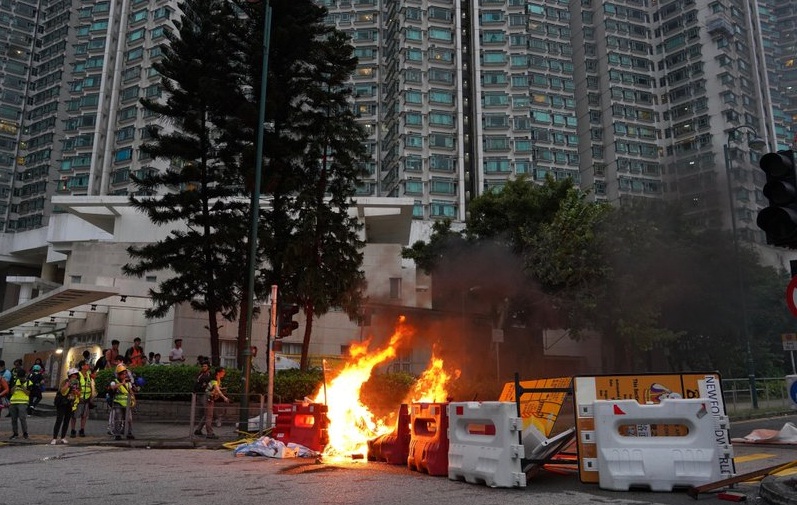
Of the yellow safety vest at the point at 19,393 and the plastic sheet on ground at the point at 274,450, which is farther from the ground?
the yellow safety vest at the point at 19,393

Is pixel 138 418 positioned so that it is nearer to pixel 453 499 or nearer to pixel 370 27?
pixel 453 499

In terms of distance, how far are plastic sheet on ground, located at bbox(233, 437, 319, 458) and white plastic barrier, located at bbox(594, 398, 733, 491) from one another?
4.91m

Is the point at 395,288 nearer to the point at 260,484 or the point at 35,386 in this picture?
the point at 35,386

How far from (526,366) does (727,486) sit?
26.5 m

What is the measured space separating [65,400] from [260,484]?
22.3 ft

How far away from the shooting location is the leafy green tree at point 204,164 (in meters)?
18.2

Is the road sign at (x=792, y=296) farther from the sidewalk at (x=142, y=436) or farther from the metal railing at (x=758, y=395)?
the metal railing at (x=758, y=395)

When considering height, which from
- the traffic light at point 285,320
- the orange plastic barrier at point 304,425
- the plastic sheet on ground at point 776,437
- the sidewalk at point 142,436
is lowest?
the sidewalk at point 142,436

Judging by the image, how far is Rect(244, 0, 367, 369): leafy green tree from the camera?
1806cm

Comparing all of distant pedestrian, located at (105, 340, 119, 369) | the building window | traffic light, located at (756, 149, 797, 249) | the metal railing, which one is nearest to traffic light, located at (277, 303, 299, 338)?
distant pedestrian, located at (105, 340, 119, 369)

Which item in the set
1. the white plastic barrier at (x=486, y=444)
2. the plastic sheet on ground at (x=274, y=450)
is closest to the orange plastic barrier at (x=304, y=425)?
the plastic sheet on ground at (x=274, y=450)

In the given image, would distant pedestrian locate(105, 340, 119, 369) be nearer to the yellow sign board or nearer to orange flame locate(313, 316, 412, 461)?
orange flame locate(313, 316, 412, 461)

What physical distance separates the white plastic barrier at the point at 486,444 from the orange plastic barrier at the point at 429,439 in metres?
0.18

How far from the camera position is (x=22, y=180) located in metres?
76.1
